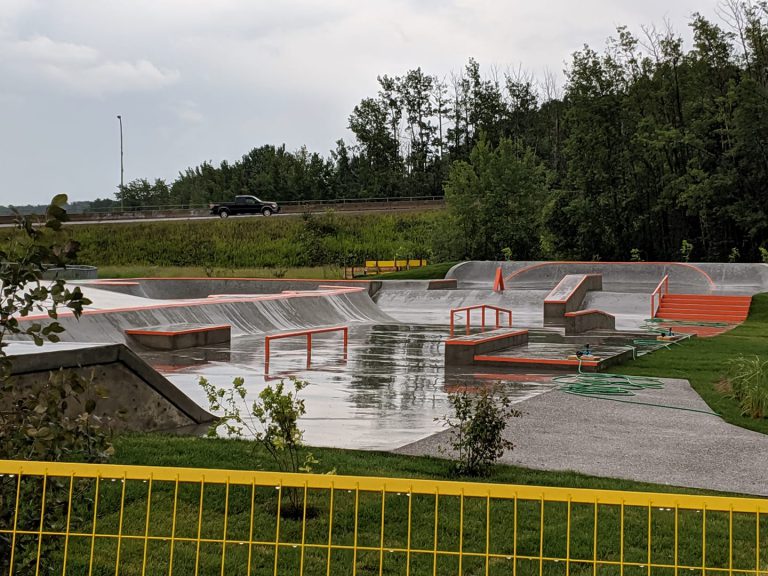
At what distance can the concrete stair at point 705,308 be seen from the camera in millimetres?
27078

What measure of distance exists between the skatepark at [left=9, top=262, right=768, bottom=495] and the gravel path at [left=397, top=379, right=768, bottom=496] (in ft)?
0.10

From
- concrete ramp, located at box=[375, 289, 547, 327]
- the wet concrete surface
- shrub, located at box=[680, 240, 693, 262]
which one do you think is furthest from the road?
the wet concrete surface

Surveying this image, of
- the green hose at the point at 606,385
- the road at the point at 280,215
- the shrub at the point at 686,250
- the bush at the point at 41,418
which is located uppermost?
the road at the point at 280,215

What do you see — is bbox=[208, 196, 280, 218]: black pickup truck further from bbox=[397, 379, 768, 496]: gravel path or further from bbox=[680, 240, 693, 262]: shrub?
bbox=[397, 379, 768, 496]: gravel path

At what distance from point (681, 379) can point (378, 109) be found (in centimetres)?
7859

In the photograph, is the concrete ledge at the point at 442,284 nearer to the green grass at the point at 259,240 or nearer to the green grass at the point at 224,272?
the green grass at the point at 224,272

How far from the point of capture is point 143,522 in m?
6.11

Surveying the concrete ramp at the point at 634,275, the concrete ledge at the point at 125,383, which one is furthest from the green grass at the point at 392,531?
the concrete ramp at the point at 634,275

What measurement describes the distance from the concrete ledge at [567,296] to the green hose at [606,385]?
11060 millimetres

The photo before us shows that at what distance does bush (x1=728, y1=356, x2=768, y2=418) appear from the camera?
11.1 m

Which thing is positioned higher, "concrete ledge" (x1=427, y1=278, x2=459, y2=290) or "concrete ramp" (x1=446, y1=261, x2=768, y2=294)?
"concrete ramp" (x1=446, y1=261, x2=768, y2=294)

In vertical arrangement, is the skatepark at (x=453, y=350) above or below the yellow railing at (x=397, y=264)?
below

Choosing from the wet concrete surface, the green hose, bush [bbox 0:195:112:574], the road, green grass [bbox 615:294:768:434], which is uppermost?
the road

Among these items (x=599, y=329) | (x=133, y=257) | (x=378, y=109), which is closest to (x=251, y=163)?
(x=378, y=109)
